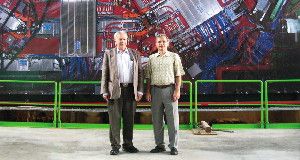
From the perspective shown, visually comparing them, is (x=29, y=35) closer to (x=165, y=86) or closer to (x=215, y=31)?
(x=215, y=31)

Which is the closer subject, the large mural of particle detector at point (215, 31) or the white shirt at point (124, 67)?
the white shirt at point (124, 67)

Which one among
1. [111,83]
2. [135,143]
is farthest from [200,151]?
[111,83]

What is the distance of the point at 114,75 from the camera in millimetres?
5207

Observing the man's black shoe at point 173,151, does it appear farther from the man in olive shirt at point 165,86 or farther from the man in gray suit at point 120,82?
the man in gray suit at point 120,82

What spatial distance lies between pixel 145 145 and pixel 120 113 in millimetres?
1135

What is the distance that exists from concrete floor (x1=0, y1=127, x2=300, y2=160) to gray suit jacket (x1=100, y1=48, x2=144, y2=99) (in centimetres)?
83

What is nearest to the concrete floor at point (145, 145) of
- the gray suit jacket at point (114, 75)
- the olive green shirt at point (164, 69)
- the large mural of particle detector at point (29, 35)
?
the gray suit jacket at point (114, 75)

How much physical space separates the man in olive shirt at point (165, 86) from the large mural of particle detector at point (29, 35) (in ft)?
19.5

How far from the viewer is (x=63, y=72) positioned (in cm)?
1071

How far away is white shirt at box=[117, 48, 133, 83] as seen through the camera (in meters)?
5.25

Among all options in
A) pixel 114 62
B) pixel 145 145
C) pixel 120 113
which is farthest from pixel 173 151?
pixel 114 62

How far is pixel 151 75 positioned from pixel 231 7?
5.95m

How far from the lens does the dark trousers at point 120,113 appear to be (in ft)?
17.3

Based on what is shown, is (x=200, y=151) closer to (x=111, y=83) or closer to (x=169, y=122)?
(x=169, y=122)
